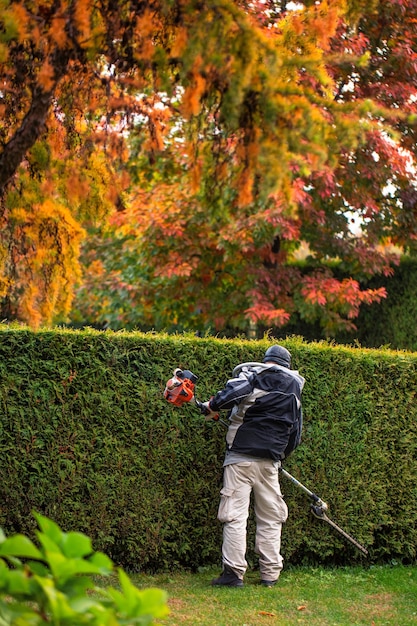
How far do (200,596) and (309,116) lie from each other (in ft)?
14.4

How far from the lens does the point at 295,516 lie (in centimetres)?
851

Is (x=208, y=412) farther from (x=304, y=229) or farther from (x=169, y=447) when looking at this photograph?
(x=304, y=229)

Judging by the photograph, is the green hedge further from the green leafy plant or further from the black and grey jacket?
the green leafy plant

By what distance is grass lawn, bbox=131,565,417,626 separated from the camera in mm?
6676

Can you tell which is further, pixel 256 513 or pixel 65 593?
pixel 256 513

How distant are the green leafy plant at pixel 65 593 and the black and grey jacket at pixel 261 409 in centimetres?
505

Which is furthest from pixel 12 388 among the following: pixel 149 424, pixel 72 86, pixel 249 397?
pixel 72 86

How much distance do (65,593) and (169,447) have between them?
557 centimetres

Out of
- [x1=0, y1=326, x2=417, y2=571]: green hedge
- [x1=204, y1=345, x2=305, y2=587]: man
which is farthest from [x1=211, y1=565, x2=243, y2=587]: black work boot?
[x1=0, y1=326, x2=417, y2=571]: green hedge

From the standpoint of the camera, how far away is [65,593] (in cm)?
228

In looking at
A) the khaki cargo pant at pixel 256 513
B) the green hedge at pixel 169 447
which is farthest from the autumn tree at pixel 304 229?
the khaki cargo pant at pixel 256 513

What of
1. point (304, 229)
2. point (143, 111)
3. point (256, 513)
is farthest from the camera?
point (304, 229)

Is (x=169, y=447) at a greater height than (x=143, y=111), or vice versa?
(x=143, y=111)

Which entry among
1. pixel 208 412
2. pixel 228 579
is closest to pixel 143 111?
pixel 208 412
